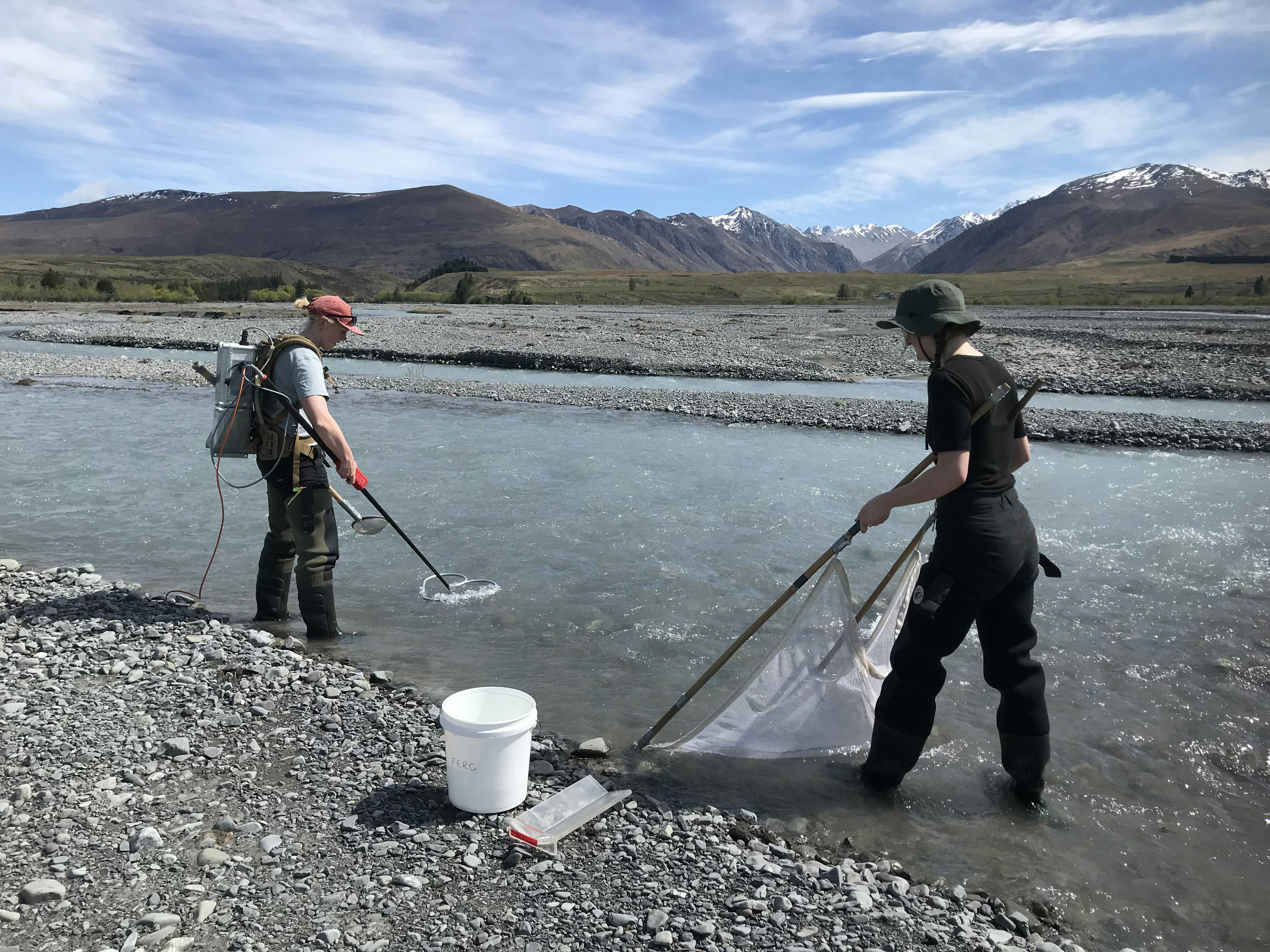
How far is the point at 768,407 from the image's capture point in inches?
794

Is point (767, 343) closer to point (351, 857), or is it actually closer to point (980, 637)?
point (980, 637)

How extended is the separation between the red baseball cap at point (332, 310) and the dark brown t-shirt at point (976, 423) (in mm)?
4168

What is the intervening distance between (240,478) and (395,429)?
495cm

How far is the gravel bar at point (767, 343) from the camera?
25.6m

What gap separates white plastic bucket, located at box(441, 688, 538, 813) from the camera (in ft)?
13.3

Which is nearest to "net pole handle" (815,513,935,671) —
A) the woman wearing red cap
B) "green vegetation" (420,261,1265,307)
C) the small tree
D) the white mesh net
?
the white mesh net

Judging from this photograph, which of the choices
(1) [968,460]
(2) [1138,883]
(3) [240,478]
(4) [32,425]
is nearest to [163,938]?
(1) [968,460]

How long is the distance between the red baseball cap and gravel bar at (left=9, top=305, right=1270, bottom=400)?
67.8 feet

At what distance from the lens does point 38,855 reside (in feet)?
12.0

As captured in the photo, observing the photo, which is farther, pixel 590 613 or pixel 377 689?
pixel 590 613

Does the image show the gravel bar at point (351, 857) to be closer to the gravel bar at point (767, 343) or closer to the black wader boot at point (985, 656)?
the black wader boot at point (985, 656)

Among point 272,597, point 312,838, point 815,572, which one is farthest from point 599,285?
point 312,838

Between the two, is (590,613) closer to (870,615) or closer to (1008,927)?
(870,615)

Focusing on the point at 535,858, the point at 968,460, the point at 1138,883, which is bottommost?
the point at 1138,883
